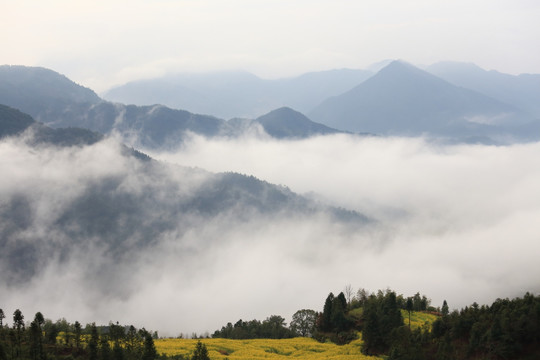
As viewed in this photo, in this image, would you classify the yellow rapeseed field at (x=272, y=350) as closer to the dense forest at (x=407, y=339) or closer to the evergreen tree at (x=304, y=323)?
the dense forest at (x=407, y=339)

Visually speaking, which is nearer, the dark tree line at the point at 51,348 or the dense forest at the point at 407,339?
the dense forest at the point at 407,339

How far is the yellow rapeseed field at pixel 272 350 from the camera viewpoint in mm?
97500

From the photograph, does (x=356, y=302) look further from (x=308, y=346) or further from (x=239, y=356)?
(x=239, y=356)

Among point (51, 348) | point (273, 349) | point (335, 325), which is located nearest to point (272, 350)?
point (273, 349)

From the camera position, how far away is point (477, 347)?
81.7 m

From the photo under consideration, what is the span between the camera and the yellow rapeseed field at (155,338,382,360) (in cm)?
9750

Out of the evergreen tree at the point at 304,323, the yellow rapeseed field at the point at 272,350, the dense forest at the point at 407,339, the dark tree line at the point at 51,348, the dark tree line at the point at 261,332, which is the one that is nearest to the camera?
the dense forest at the point at 407,339

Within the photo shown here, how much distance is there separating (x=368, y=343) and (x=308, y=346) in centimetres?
1633

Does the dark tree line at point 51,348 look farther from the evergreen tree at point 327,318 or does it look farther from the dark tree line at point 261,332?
the evergreen tree at point 327,318

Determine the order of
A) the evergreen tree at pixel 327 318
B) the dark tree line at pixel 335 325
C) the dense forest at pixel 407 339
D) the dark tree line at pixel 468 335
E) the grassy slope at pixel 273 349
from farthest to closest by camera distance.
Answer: the evergreen tree at pixel 327 318
the dark tree line at pixel 335 325
the grassy slope at pixel 273 349
the dense forest at pixel 407 339
the dark tree line at pixel 468 335

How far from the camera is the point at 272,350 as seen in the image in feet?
353

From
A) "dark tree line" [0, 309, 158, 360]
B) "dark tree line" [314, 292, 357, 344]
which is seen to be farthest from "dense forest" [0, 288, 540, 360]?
"dark tree line" [314, 292, 357, 344]

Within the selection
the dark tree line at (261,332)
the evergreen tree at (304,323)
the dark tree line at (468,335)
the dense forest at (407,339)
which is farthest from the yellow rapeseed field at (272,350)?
the evergreen tree at (304,323)

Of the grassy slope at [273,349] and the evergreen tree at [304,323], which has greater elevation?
the evergreen tree at [304,323]
